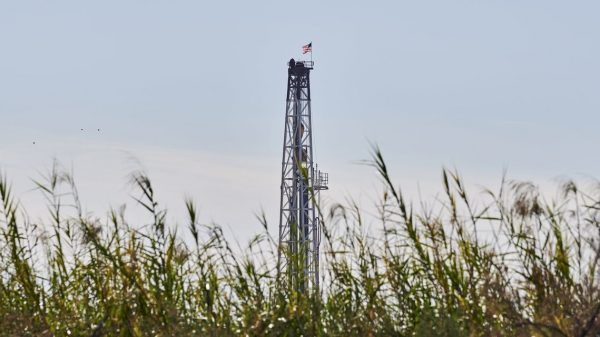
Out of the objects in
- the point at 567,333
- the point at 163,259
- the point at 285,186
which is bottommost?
the point at 567,333

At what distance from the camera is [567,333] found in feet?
17.7

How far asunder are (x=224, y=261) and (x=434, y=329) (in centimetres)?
178

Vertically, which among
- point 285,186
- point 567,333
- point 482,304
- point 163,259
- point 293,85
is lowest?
point 567,333

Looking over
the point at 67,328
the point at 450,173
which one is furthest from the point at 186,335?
the point at 450,173

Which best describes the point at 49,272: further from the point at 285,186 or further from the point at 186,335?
the point at 285,186

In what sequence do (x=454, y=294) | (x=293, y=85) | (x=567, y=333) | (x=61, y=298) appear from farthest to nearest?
1. (x=293, y=85)
2. (x=61, y=298)
3. (x=454, y=294)
4. (x=567, y=333)

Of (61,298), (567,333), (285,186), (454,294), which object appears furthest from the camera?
(285,186)

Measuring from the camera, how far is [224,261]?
7211 mm

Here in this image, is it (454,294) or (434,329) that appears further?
(454,294)

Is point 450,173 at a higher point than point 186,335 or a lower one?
higher

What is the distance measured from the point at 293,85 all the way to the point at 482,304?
4707 cm

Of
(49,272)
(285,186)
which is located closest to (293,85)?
(285,186)

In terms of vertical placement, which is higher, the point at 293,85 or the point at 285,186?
the point at 293,85

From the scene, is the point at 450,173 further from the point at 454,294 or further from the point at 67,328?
the point at 67,328
